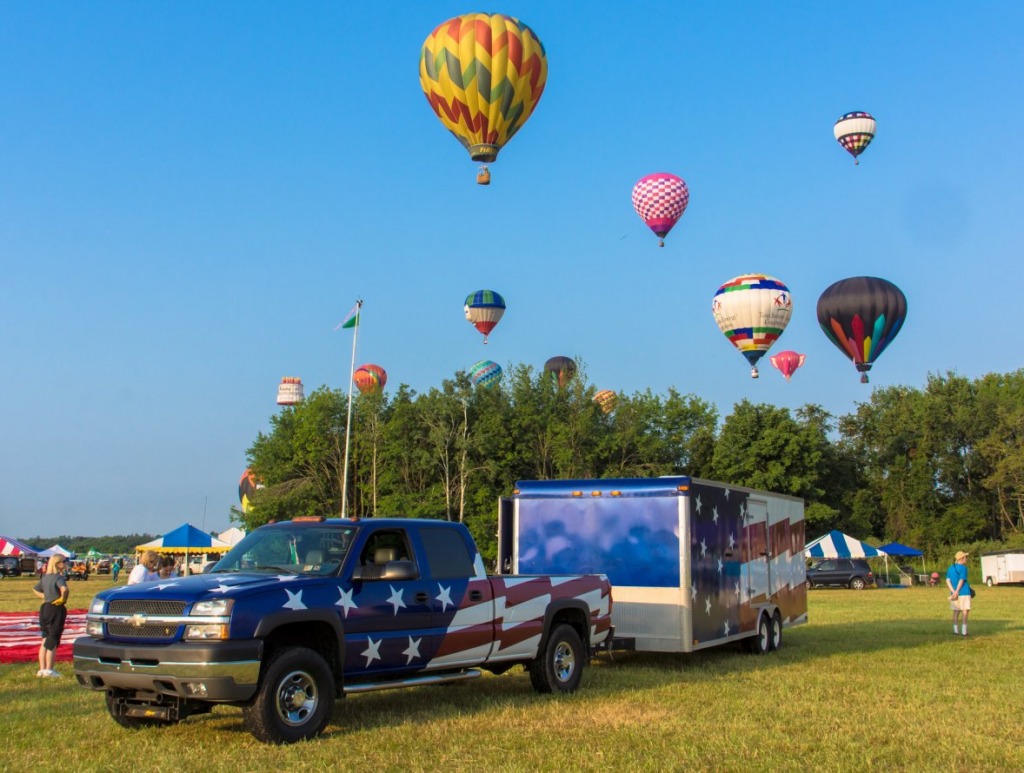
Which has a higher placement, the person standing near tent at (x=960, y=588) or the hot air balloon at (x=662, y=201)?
the hot air balloon at (x=662, y=201)

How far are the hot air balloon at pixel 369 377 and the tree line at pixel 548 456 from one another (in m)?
8.25

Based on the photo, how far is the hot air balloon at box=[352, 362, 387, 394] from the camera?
86.4 meters

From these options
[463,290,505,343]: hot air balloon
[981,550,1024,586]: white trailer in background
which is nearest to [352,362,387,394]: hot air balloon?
[463,290,505,343]: hot air balloon

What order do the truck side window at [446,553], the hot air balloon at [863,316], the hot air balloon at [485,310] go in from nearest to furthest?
the truck side window at [446,553] < the hot air balloon at [863,316] < the hot air balloon at [485,310]

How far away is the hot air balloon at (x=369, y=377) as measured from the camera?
86375mm

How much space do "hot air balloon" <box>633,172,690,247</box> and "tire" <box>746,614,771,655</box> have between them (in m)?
37.9

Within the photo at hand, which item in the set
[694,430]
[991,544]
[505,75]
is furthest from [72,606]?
[991,544]

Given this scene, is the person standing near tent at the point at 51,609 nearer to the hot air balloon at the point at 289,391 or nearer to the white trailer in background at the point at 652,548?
the white trailer in background at the point at 652,548

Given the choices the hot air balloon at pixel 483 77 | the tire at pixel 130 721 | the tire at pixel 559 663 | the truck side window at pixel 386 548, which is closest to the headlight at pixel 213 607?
the tire at pixel 130 721

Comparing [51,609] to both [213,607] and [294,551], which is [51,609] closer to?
[294,551]

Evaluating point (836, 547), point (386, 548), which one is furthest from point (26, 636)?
point (836, 547)

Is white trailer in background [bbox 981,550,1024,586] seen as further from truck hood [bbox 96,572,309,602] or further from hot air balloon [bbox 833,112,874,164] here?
truck hood [bbox 96,572,309,602]

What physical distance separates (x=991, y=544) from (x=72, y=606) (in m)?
59.9

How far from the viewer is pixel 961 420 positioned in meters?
88.0
